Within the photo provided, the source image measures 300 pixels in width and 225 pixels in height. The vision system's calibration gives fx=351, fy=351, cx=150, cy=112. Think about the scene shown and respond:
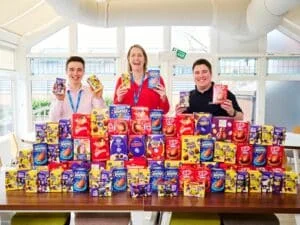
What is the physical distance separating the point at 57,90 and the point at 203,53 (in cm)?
432

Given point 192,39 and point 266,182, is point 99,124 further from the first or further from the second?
point 192,39

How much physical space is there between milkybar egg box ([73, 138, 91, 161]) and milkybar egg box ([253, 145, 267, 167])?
2.97 ft

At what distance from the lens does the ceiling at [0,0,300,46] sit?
489 cm

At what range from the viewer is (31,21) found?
580 centimetres

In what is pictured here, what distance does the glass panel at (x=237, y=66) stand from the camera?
6215 millimetres

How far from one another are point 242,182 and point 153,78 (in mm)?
843

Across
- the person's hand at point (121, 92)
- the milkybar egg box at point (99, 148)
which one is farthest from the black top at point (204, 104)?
the milkybar egg box at point (99, 148)

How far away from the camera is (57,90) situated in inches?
89.7

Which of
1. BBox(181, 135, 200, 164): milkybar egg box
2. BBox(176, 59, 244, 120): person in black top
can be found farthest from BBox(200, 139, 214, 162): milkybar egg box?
BBox(176, 59, 244, 120): person in black top

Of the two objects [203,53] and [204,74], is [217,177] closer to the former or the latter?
[204,74]

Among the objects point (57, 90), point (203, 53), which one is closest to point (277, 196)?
point (57, 90)

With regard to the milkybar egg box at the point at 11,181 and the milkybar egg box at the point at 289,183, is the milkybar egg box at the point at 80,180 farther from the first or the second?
the milkybar egg box at the point at 289,183

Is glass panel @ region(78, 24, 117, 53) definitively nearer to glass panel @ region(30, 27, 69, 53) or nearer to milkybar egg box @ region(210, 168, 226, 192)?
glass panel @ region(30, 27, 69, 53)

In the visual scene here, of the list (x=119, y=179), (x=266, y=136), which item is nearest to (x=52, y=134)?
(x=119, y=179)
